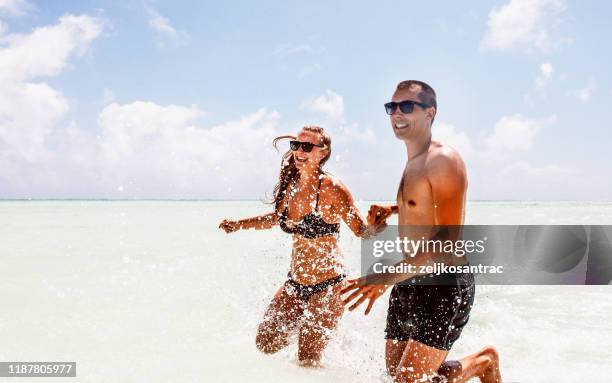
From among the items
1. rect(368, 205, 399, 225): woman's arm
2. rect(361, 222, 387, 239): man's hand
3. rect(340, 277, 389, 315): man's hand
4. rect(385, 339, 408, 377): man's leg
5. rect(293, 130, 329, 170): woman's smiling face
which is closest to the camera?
rect(340, 277, 389, 315): man's hand

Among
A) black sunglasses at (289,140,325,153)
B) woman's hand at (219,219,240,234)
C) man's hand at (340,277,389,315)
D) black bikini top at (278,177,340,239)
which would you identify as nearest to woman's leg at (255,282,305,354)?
black bikini top at (278,177,340,239)

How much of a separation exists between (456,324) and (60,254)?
12.0 meters

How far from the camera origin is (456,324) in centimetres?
316

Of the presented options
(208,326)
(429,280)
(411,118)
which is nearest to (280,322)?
(429,280)

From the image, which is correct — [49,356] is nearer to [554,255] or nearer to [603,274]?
[603,274]

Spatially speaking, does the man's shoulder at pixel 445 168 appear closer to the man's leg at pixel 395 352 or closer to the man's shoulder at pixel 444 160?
the man's shoulder at pixel 444 160

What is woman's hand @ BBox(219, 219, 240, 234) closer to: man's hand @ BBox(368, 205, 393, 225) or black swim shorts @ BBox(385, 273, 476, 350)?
man's hand @ BBox(368, 205, 393, 225)

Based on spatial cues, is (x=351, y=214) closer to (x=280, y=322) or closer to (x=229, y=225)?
(x=280, y=322)

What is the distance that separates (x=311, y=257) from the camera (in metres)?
4.49

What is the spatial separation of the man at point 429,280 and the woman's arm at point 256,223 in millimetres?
1806

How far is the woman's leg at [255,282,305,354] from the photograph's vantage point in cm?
455

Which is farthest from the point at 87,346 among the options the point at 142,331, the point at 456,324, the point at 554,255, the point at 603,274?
the point at 554,255

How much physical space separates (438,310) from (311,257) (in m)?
1.61

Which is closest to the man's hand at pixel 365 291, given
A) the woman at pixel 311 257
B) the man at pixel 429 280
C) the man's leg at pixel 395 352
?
the man at pixel 429 280
